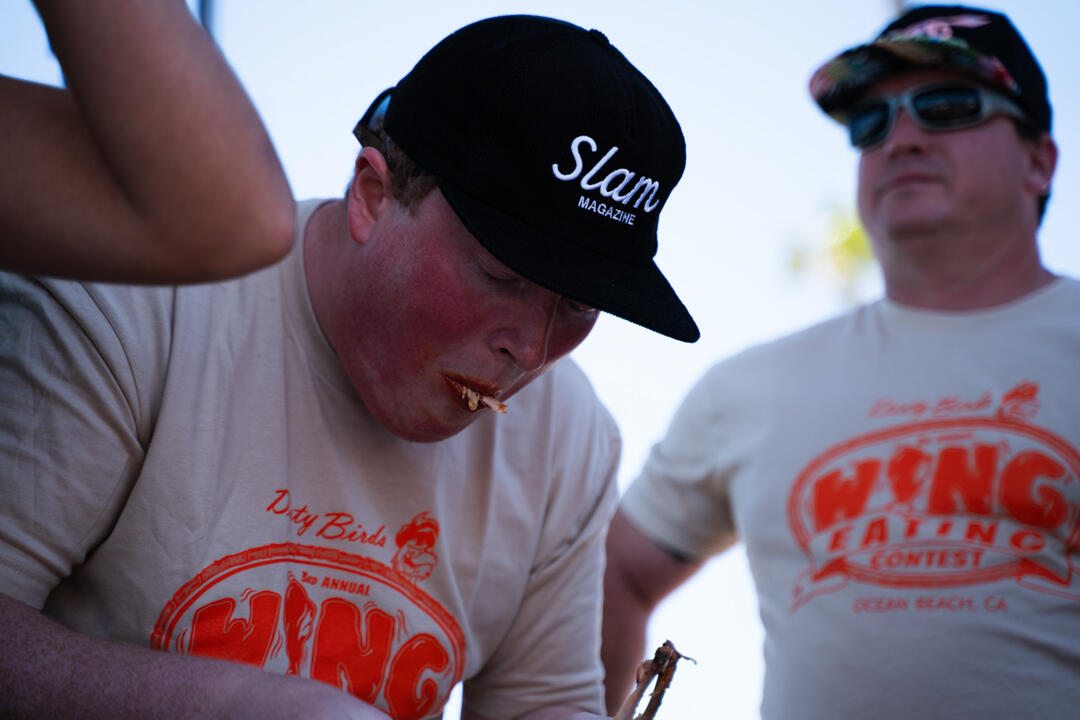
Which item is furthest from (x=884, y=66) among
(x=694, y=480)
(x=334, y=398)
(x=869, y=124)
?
(x=334, y=398)

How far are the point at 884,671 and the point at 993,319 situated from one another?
0.92m

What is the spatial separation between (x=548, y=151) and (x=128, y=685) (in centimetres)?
90

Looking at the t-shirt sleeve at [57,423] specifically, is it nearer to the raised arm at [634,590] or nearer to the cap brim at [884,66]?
the raised arm at [634,590]

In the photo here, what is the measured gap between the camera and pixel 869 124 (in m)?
2.92

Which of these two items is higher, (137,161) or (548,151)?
(548,151)

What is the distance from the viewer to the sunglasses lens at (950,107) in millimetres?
2797

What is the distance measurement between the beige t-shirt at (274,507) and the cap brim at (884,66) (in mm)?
1476

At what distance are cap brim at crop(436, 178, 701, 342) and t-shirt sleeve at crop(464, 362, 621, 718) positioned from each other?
0.53 m

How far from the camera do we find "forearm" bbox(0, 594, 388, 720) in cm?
125

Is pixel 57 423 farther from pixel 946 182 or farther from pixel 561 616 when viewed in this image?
pixel 946 182

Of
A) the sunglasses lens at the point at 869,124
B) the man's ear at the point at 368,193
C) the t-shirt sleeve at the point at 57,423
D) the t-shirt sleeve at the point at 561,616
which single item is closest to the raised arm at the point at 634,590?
the t-shirt sleeve at the point at 561,616

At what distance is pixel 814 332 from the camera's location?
9.18 ft

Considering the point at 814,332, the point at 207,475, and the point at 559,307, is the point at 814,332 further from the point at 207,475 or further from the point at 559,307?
the point at 207,475

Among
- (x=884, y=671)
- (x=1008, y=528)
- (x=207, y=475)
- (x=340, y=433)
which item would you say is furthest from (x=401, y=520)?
(x=1008, y=528)
